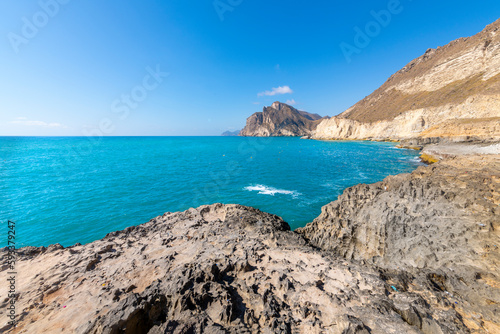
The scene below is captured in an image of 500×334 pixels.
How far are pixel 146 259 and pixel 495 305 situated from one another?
46.5ft

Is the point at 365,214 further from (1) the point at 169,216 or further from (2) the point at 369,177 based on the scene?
(2) the point at 369,177

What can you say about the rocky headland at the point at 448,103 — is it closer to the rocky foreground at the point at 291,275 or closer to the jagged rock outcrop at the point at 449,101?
the jagged rock outcrop at the point at 449,101

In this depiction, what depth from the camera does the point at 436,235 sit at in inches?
369

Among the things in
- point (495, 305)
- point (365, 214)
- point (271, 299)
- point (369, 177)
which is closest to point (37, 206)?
point (271, 299)

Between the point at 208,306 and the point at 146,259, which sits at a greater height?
the point at 208,306

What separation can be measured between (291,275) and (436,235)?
26.3 ft

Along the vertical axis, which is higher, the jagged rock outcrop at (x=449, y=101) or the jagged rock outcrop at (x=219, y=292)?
the jagged rock outcrop at (x=449, y=101)

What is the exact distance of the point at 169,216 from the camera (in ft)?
50.5

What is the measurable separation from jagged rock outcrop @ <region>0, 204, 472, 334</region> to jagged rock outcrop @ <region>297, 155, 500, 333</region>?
733mm

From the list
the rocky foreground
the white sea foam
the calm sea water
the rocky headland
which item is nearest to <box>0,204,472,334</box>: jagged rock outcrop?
the rocky foreground

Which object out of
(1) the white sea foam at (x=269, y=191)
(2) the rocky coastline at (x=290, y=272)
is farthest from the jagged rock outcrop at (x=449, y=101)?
(2) the rocky coastline at (x=290, y=272)

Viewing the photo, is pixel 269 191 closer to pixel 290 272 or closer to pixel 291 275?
pixel 290 272

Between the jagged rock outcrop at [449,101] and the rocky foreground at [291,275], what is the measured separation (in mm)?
54880

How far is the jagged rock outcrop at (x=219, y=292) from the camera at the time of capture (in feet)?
18.2
